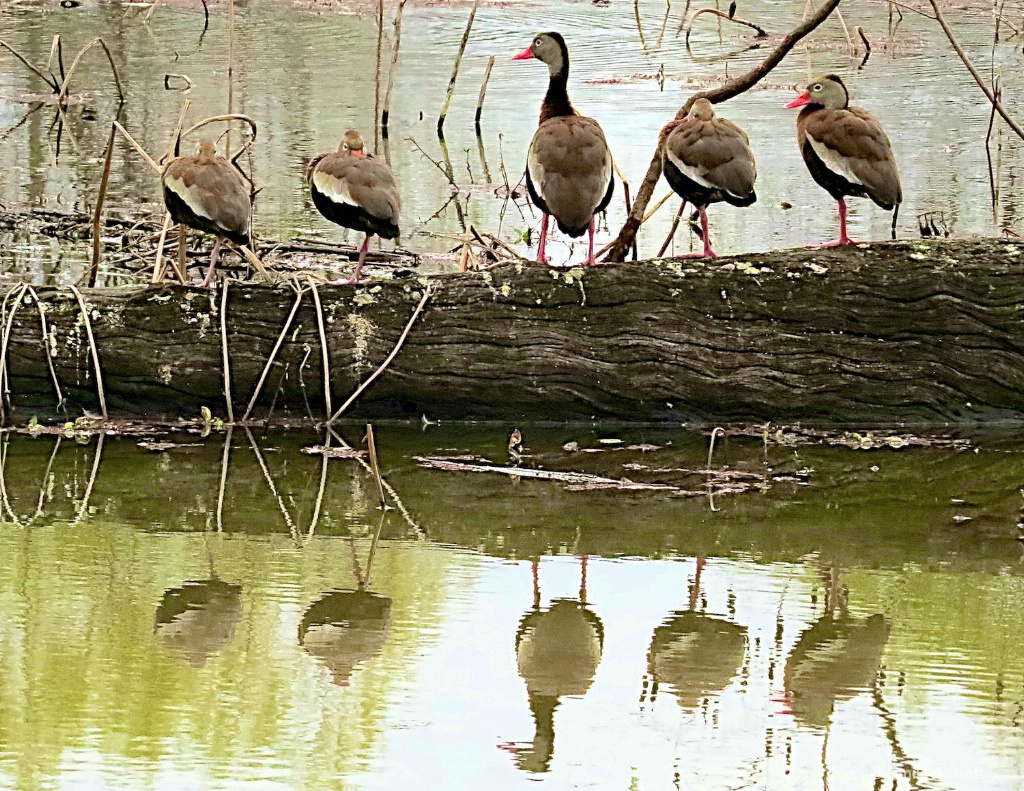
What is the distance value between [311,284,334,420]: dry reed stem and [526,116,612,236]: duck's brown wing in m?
1.07

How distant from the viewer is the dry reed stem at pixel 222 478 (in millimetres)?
5500

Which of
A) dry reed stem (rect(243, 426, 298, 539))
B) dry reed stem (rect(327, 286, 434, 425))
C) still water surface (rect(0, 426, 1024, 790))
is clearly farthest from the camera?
dry reed stem (rect(327, 286, 434, 425))

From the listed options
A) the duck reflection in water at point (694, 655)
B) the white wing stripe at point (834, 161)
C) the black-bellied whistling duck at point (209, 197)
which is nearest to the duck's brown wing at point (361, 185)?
the black-bellied whistling duck at point (209, 197)

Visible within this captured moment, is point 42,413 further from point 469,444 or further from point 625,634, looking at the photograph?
point 625,634

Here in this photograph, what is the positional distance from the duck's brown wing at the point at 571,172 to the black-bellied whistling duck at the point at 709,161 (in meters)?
0.31

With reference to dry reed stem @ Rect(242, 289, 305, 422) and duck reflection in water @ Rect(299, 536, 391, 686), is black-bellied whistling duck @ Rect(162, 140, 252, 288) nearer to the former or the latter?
dry reed stem @ Rect(242, 289, 305, 422)

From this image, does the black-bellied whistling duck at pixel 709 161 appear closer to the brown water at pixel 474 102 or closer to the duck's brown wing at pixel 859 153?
the duck's brown wing at pixel 859 153

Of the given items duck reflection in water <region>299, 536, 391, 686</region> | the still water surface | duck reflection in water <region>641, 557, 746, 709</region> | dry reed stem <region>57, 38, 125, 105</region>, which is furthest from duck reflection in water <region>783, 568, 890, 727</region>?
dry reed stem <region>57, 38, 125, 105</region>

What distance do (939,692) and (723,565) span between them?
1.22 m

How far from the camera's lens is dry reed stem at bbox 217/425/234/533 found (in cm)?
550

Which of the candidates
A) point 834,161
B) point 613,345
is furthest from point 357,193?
point 834,161

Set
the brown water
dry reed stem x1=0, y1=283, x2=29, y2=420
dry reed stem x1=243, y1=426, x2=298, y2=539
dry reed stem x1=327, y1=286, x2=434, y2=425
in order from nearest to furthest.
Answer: dry reed stem x1=243, y1=426, x2=298, y2=539 → dry reed stem x1=0, y1=283, x2=29, y2=420 → dry reed stem x1=327, y1=286, x2=434, y2=425 → the brown water

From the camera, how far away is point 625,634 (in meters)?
4.34

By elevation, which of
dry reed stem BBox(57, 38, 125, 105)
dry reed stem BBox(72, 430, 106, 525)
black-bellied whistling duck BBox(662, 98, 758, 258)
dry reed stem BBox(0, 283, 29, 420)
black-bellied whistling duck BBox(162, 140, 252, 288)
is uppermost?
dry reed stem BBox(57, 38, 125, 105)
